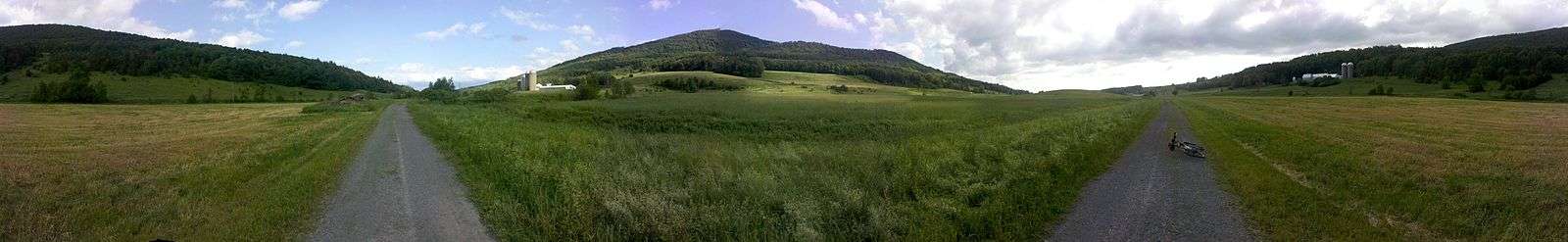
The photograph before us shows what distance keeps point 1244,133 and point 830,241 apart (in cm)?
3212

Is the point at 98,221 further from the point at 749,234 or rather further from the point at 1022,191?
the point at 1022,191

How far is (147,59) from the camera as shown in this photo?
146m

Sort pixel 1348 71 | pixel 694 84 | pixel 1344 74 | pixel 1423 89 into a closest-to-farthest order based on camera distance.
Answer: pixel 1423 89, pixel 694 84, pixel 1344 74, pixel 1348 71

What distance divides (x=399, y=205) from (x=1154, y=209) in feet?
46.7

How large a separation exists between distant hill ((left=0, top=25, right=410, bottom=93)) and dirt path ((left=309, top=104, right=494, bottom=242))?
168906 mm

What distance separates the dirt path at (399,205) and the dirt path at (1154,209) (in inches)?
395

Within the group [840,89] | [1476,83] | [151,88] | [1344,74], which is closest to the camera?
[1476,83]

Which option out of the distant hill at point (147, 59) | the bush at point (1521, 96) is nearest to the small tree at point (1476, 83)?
the bush at point (1521, 96)

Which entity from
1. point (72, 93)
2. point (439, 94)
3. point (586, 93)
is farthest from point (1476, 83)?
point (72, 93)

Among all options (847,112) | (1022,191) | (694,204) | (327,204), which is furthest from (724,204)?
(847,112)

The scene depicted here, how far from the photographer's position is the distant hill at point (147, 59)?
447ft

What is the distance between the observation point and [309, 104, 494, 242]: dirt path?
10.3 meters

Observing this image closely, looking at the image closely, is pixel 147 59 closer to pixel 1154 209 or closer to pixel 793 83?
pixel 793 83

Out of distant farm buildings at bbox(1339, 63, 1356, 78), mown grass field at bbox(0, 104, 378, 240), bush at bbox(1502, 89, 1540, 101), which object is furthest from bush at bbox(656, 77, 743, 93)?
distant farm buildings at bbox(1339, 63, 1356, 78)
